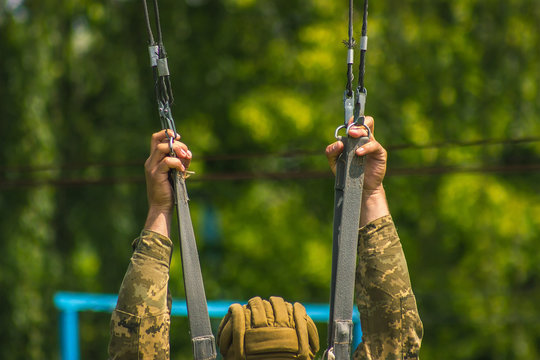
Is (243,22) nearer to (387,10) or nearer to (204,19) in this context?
(204,19)

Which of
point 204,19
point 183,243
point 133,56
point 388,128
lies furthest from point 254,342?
point 204,19

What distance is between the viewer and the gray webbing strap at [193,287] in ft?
4.73

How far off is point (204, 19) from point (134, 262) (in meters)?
7.96

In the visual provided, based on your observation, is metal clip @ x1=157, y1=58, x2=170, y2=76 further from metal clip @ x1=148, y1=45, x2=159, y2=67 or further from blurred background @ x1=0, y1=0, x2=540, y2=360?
blurred background @ x1=0, y1=0, x2=540, y2=360

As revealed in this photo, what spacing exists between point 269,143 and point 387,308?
8.33m

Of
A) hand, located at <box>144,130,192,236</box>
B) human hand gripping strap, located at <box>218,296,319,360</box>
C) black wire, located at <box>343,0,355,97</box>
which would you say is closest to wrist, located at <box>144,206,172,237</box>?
hand, located at <box>144,130,192,236</box>

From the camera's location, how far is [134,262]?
144 cm

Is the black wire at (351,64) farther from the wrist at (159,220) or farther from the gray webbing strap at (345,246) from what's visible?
the wrist at (159,220)

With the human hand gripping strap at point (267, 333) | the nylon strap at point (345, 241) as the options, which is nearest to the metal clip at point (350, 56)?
the nylon strap at point (345, 241)

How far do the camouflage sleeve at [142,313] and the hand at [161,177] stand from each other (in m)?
0.07

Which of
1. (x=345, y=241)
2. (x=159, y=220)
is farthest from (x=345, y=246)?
(x=159, y=220)

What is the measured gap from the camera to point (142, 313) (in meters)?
1.40

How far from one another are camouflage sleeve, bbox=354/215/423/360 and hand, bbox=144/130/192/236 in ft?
1.32

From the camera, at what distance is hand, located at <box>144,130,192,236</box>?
1.50 m
